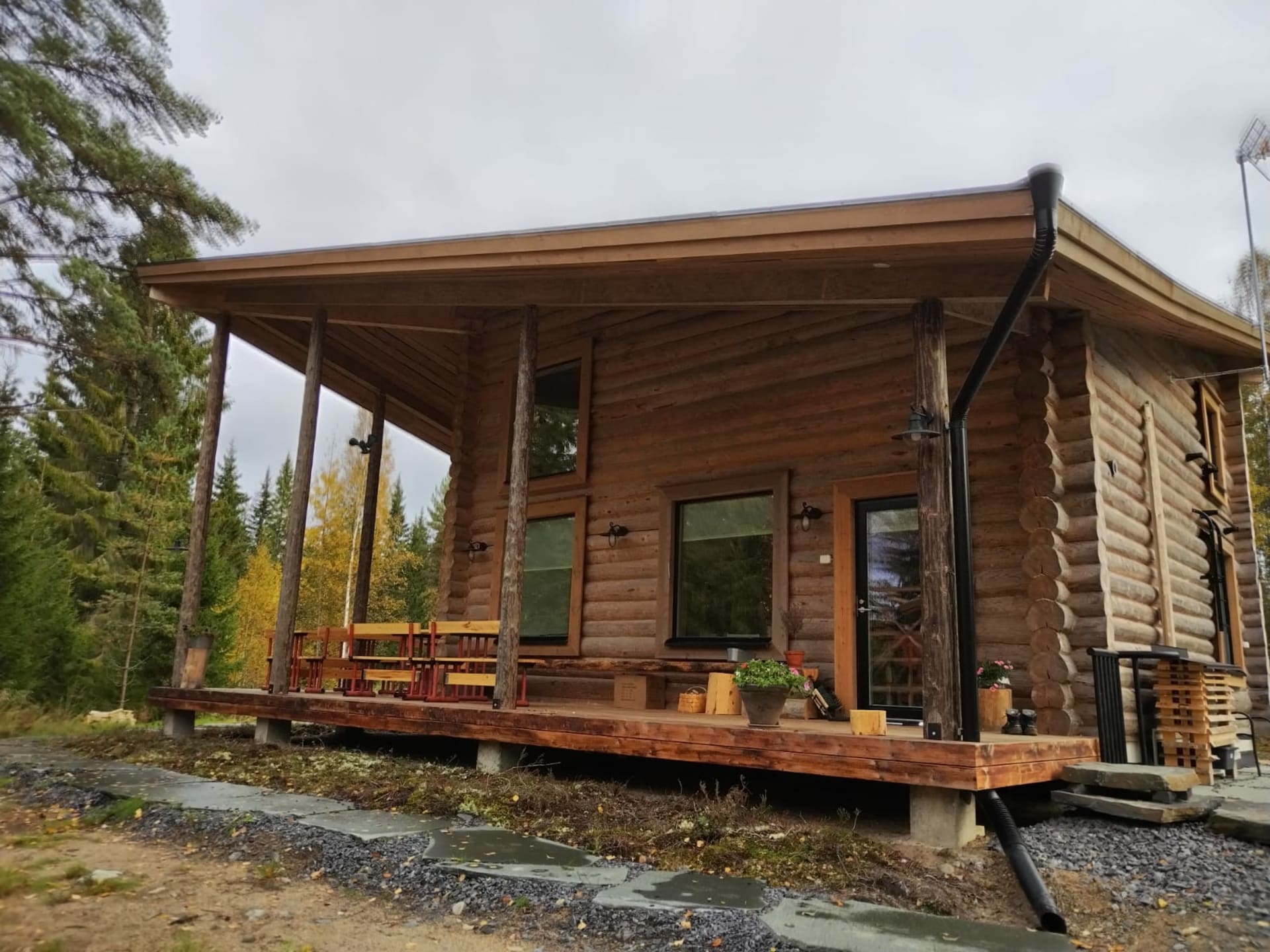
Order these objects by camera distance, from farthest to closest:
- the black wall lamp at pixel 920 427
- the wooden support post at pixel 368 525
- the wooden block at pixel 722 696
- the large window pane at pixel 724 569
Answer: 1. the wooden support post at pixel 368 525
2. the large window pane at pixel 724 569
3. the wooden block at pixel 722 696
4. the black wall lamp at pixel 920 427

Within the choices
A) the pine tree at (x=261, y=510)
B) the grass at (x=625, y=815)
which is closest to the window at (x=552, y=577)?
the grass at (x=625, y=815)

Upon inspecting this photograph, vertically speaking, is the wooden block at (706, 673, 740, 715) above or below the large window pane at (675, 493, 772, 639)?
below

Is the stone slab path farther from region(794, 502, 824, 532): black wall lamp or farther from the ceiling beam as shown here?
region(794, 502, 824, 532): black wall lamp

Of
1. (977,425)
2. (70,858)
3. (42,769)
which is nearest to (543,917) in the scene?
(70,858)

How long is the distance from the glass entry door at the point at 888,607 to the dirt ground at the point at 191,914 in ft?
14.4

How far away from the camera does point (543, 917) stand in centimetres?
374

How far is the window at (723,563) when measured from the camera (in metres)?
8.10

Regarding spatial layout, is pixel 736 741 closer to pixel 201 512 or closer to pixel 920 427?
pixel 920 427

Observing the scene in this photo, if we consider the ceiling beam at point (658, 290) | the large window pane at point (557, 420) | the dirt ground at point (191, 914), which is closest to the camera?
the dirt ground at point (191, 914)

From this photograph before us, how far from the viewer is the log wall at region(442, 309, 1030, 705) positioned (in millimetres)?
7008

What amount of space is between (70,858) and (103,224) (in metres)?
9.96

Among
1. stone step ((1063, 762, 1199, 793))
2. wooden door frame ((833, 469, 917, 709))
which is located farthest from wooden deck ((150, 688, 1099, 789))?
wooden door frame ((833, 469, 917, 709))

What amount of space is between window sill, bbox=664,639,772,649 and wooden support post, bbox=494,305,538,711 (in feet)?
6.15

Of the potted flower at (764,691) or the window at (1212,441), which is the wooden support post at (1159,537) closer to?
the window at (1212,441)
